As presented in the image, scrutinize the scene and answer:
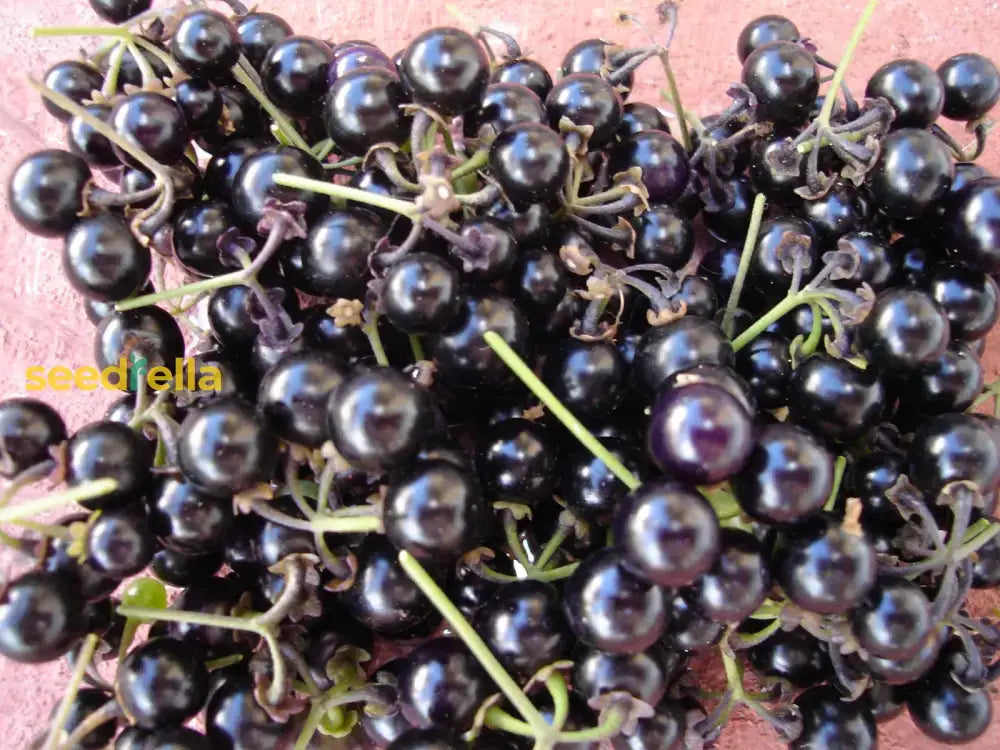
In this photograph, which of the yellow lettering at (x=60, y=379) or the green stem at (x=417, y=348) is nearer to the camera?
the green stem at (x=417, y=348)

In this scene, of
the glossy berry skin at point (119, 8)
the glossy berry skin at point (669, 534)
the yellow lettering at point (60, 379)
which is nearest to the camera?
the glossy berry skin at point (669, 534)

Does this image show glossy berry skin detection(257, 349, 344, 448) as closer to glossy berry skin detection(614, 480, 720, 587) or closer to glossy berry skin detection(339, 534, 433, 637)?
glossy berry skin detection(339, 534, 433, 637)

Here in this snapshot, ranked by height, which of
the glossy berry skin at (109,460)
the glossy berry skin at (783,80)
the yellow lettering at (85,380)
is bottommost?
the yellow lettering at (85,380)

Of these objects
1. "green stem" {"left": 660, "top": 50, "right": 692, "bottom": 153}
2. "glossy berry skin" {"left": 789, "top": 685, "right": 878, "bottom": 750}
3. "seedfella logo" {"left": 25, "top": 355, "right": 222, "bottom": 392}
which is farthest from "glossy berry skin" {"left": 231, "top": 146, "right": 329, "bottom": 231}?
"glossy berry skin" {"left": 789, "top": 685, "right": 878, "bottom": 750}

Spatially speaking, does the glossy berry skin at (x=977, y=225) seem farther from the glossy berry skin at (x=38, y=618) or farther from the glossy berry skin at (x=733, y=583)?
the glossy berry skin at (x=38, y=618)

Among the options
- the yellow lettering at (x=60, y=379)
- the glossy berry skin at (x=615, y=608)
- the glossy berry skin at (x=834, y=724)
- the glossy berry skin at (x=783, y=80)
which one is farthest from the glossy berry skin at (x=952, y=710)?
the yellow lettering at (x=60, y=379)

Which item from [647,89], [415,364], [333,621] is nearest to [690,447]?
[415,364]
